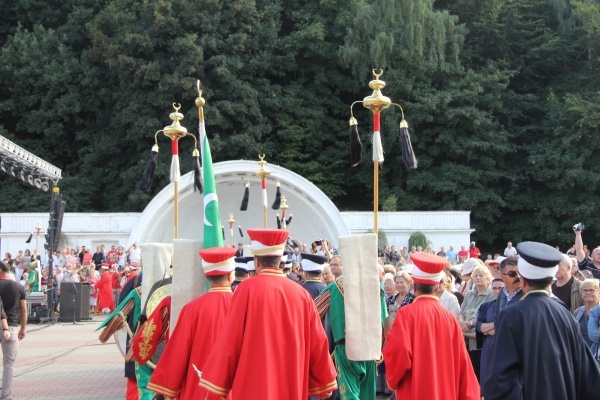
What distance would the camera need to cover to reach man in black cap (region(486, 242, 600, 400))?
16.9 ft

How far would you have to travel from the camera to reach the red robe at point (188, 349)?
6.73 meters

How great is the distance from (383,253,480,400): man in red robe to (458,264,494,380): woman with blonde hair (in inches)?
95.4

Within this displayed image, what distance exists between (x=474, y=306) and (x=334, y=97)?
37.9 meters

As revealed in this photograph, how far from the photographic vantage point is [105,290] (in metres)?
27.6

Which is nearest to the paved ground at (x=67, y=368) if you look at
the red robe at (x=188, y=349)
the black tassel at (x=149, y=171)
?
the black tassel at (x=149, y=171)

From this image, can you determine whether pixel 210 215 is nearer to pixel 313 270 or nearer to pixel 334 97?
pixel 313 270

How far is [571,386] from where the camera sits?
520 cm

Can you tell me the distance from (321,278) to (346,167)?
36.2m

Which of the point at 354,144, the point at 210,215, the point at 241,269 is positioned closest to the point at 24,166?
the point at 354,144

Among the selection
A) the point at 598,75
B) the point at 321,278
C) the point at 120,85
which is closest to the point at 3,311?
the point at 321,278

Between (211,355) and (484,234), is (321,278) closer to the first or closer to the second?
(211,355)

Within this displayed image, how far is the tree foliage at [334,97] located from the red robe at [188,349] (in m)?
34.6

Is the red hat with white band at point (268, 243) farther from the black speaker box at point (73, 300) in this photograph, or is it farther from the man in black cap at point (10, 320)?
the black speaker box at point (73, 300)

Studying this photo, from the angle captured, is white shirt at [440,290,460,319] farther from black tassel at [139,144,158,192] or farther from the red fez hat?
black tassel at [139,144,158,192]
